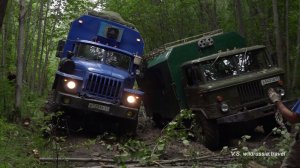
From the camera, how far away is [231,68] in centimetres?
1057

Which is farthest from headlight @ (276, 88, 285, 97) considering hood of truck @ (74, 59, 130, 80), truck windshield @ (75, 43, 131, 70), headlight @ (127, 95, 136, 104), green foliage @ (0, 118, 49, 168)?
green foliage @ (0, 118, 49, 168)

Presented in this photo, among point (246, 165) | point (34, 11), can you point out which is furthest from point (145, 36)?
point (246, 165)

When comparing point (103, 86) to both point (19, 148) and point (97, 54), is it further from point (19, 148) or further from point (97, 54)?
point (19, 148)

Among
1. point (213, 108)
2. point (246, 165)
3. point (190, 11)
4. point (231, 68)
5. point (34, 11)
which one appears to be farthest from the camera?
point (34, 11)

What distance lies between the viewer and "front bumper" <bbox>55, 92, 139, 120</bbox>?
10438 mm

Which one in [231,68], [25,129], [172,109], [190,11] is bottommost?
[25,129]

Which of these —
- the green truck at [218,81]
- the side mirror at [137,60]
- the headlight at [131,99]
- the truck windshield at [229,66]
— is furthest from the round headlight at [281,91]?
the side mirror at [137,60]

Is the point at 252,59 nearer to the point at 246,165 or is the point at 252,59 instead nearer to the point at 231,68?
the point at 231,68

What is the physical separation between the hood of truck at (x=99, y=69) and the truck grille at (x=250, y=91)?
2.90 metres

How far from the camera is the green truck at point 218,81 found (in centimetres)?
988

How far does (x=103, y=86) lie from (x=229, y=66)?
3049 millimetres

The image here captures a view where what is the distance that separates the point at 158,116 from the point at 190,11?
27.7 ft

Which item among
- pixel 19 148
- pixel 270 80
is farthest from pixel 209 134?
pixel 19 148

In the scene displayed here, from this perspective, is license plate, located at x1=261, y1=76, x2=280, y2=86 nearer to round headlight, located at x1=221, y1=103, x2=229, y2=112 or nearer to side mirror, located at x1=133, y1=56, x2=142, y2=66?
round headlight, located at x1=221, y1=103, x2=229, y2=112
